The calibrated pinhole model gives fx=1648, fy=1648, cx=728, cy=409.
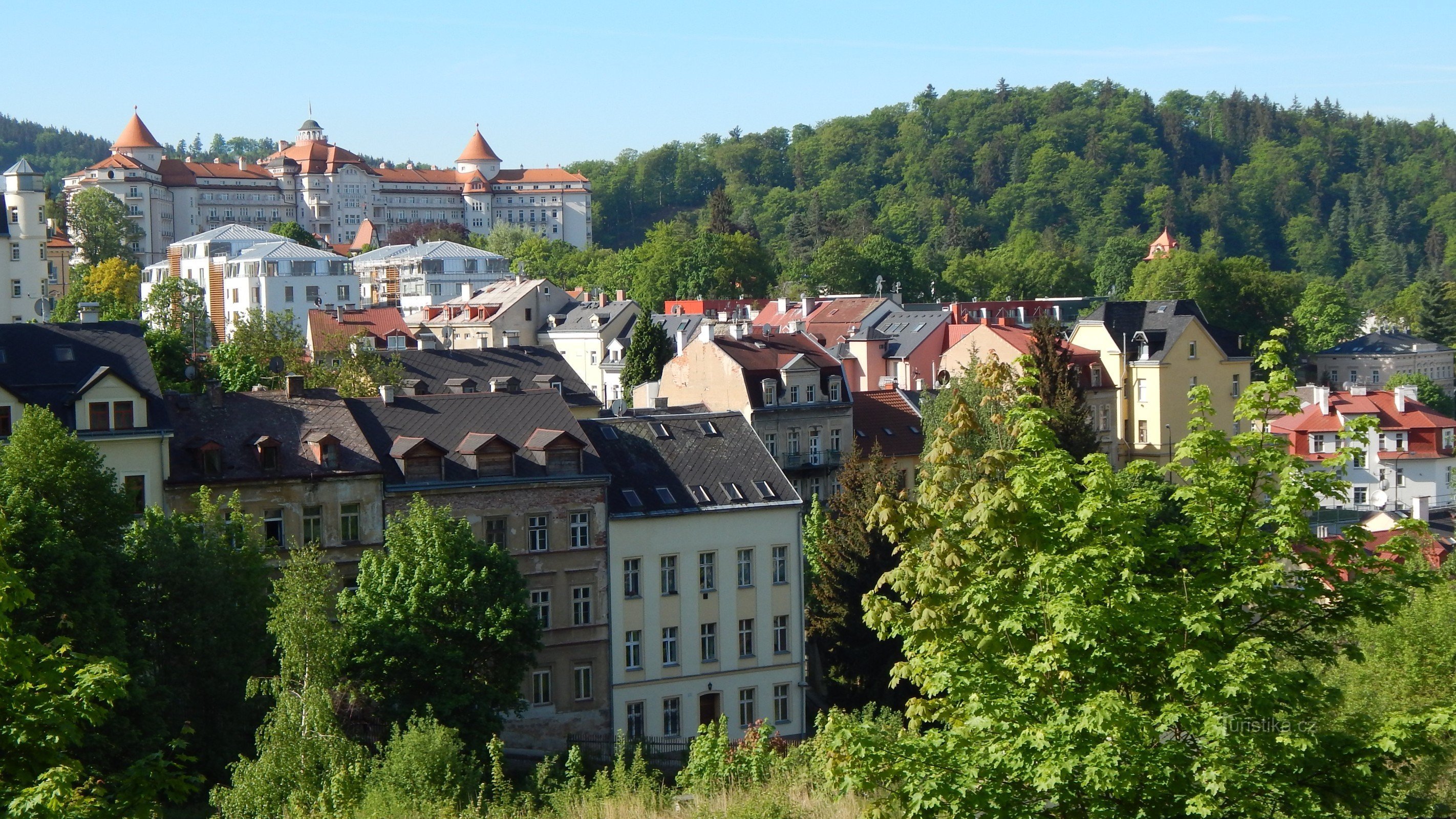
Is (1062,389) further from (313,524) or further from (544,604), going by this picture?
(313,524)

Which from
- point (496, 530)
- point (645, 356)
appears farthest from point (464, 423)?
point (645, 356)

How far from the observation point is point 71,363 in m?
35.8

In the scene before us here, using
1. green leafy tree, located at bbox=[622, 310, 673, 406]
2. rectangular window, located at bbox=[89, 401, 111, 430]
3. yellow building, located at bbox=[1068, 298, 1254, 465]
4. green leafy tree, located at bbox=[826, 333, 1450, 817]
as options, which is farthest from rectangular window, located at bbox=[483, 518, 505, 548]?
green leafy tree, located at bbox=[622, 310, 673, 406]

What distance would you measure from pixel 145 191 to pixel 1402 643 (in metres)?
167

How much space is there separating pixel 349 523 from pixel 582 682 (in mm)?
6646

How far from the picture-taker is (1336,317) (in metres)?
122

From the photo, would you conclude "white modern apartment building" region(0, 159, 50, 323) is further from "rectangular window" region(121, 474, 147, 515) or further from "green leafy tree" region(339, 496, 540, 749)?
"green leafy tree" region(339, 496, 540, 749)

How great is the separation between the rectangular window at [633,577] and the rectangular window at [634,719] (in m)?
2.60

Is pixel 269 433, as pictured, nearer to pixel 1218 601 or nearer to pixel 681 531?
pixel 681 531

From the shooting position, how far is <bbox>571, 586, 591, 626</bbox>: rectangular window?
3822 centimetres

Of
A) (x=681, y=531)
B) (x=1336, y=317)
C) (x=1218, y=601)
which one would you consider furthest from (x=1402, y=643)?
(x=1336, y=317)

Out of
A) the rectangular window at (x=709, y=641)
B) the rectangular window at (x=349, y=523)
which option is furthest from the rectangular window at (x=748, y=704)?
the rectangular window at (x=349, y=523)

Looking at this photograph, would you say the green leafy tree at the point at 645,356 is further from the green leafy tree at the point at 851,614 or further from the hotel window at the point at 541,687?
the hotel window at the point at 541,687

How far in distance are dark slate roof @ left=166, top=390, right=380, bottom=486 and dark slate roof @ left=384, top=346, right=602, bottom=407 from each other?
1674 centimetres
